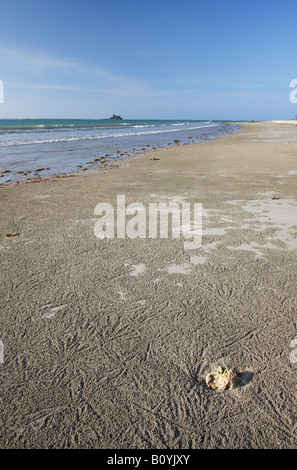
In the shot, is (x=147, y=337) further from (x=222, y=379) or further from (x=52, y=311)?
(x=52, y=311)

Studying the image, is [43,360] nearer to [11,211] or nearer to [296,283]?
[296,283]

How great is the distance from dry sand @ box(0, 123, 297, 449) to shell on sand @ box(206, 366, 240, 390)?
0.13 ft

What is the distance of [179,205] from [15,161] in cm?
904

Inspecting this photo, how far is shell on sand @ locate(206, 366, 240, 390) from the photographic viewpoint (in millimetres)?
1693

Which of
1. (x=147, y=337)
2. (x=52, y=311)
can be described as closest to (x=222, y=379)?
(x=147, y=337)

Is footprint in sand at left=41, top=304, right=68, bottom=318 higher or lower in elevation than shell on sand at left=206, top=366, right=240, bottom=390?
higher

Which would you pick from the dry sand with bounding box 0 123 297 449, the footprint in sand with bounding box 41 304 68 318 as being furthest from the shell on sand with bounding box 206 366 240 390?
the footprint in sand with bounding box 41 304 68 318

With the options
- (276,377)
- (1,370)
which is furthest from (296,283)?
(1,370)

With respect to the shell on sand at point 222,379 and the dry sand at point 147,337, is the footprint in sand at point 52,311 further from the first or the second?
the shell on sand at point 222,379

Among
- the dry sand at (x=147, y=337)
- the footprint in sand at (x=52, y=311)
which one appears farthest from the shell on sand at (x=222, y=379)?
the footprint in sand at (x=52, y=311)

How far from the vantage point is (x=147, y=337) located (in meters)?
2.04

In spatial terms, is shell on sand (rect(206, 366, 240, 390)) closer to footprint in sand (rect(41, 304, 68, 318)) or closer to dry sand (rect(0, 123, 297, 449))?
dry sand (rect(0, 123, 297, 449))

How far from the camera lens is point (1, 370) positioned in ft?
5.91

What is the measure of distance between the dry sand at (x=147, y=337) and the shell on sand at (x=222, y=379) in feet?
0.13
